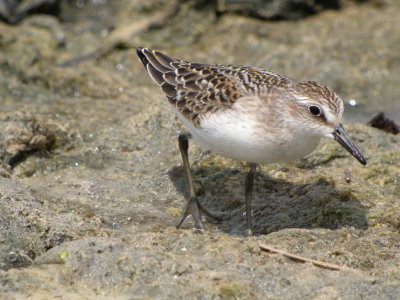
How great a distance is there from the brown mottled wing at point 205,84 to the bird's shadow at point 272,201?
900 mm

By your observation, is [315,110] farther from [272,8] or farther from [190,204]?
[272,8]

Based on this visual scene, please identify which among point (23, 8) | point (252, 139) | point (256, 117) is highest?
point (256, 117)

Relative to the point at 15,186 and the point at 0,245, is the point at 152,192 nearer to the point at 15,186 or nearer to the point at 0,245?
the point at 15,186

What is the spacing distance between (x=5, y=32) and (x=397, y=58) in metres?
6.04

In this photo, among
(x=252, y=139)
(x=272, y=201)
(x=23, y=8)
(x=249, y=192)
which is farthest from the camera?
(x=23, y=8)

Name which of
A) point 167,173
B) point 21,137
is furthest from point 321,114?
point 21,137

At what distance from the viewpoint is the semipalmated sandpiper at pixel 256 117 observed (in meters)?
5.43

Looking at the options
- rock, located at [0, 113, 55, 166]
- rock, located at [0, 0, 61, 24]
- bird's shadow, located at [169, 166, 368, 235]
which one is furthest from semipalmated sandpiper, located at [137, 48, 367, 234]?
rock, located at [0, 0, 61, 24]

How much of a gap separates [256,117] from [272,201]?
115 cm

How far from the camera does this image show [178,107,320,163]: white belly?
5.40m

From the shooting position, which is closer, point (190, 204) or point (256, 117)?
point (256, 117)

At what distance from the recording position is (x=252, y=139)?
17.7 ft

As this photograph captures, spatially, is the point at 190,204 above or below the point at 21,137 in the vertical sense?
below

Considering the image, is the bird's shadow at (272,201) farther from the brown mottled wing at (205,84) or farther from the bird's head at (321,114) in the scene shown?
the brown mottled wing at (205,84)
